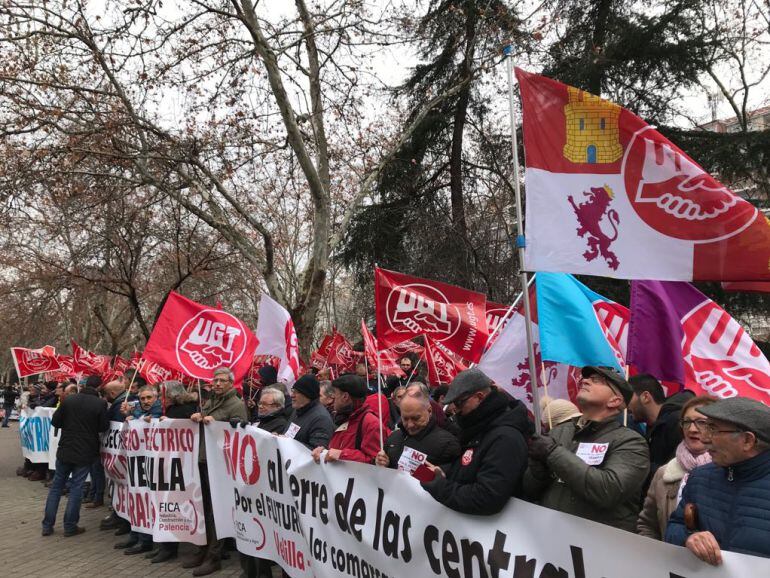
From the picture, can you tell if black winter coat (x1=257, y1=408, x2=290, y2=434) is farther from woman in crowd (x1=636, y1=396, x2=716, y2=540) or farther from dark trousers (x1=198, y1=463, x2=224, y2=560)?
woman in crowd (x1=636, y1=396, x2=716, y2=540)

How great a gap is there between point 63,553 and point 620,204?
6.94 meters

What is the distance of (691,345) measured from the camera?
490 cm

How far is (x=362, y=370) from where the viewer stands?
9.97 m

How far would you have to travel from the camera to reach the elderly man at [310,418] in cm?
523

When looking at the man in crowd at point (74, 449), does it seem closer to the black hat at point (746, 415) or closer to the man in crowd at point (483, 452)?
the man in crowd at point (483, 452)

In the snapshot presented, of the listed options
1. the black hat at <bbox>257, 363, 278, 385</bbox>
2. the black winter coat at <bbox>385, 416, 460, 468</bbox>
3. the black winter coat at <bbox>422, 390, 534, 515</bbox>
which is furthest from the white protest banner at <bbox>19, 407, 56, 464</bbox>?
the black winter coat at <bbox>422, 390, 534, 515</bbox>

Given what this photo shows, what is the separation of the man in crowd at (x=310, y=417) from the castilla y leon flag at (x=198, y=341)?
1253 mm

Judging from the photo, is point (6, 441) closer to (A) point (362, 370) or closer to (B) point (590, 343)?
(A) point (362, 370)

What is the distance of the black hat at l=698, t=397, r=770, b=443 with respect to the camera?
8.00 ft

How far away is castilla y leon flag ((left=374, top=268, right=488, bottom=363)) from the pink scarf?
2129mm

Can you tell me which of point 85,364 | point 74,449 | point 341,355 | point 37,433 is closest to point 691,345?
point 74,449

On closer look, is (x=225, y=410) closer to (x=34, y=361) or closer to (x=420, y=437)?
(x=420, y=437)

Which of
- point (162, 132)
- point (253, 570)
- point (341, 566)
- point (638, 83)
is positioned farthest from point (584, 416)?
point (638, 83)

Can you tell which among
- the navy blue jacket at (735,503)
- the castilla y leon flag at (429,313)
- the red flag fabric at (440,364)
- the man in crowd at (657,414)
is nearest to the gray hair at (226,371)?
the castilla y leon flag at (429,313)
